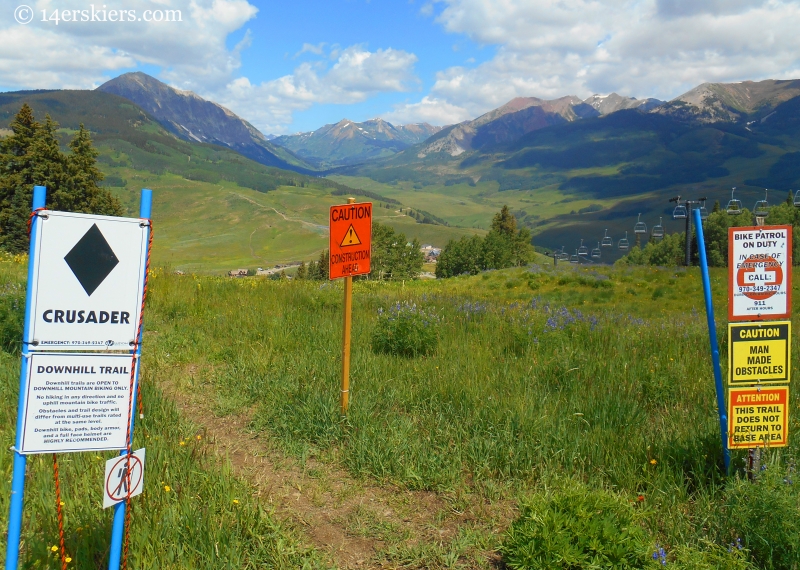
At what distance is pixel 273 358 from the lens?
686 cm

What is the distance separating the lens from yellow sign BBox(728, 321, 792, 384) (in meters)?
3.87

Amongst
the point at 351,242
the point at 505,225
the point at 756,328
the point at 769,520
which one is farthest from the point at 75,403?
the point at 505,225

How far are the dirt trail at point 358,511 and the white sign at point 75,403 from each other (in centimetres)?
154

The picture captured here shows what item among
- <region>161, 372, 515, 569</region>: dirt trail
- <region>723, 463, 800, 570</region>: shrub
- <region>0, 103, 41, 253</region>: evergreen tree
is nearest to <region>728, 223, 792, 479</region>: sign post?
<region>723, 463, 800, 570</region>: shrub

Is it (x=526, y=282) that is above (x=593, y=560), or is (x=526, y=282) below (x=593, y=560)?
above

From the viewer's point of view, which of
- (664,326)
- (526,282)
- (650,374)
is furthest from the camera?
(526,282)

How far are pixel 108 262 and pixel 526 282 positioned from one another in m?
25.5

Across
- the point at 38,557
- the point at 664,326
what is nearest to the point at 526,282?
the point at 664,326

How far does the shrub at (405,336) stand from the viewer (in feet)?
23.5

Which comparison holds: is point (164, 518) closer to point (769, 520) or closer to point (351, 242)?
point (351, 242)

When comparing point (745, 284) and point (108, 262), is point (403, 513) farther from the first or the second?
point (745, 284)

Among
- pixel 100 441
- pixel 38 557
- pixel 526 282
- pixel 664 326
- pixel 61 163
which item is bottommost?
pixel 38 557

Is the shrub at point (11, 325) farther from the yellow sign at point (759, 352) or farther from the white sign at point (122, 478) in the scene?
the yellow sign at point (759, 352)

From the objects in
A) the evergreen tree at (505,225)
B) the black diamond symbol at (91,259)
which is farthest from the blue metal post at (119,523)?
the evergreen tree at (505,225)
